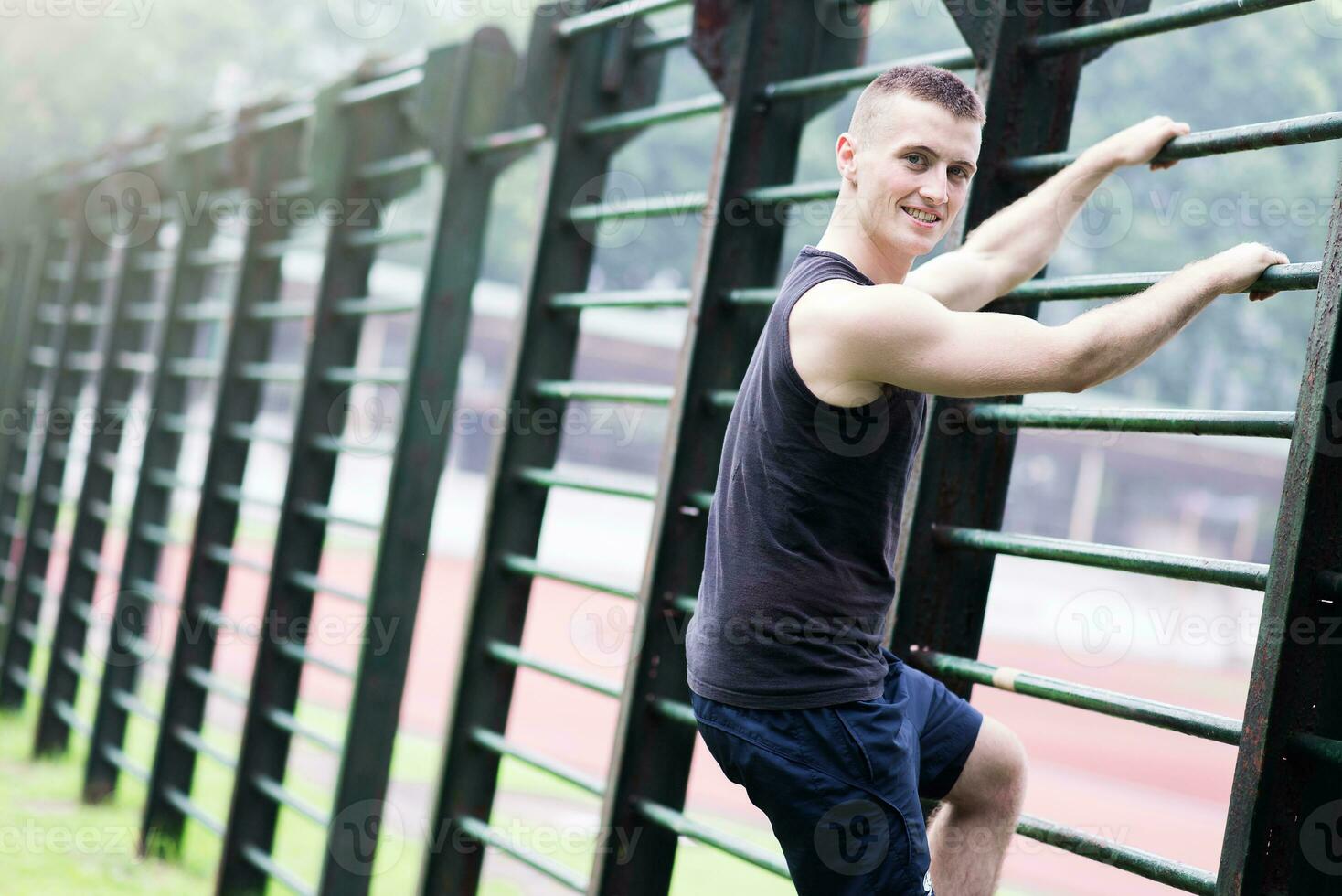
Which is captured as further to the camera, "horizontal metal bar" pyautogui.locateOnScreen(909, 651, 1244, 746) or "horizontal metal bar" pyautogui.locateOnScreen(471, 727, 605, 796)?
"horizontal metal bar" pyautogui.locateOnScreen(471, 727, 605, 796)

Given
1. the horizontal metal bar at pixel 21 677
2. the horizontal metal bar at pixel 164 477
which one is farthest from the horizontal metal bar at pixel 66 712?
the horizontal metal bar at pixel 164 477

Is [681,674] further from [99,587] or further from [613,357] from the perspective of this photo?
[613,357]

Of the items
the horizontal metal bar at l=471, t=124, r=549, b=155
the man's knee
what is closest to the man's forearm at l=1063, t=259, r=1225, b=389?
the man's knee

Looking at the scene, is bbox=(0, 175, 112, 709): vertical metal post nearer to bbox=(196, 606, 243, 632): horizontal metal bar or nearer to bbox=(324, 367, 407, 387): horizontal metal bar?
bbox=(196, 606, 243, 632): horizontal metal bar

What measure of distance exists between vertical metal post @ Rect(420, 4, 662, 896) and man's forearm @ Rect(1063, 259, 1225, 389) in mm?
2527

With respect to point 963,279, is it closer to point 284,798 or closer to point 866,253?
point 866,253

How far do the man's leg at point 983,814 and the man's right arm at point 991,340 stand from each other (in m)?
0.66

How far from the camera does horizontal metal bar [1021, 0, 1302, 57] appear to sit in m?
2.49

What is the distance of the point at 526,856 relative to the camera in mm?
3939

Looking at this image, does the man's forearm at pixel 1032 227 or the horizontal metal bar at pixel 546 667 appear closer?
the man's forearm at pixel 1032 227

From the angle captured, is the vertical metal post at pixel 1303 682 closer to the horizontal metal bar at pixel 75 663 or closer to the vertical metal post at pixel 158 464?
the vertical metal post at pixel 158 464

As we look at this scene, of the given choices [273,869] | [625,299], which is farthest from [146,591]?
[625,299]

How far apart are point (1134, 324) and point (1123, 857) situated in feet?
3.03

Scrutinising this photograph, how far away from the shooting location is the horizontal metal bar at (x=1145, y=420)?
7.46ft
